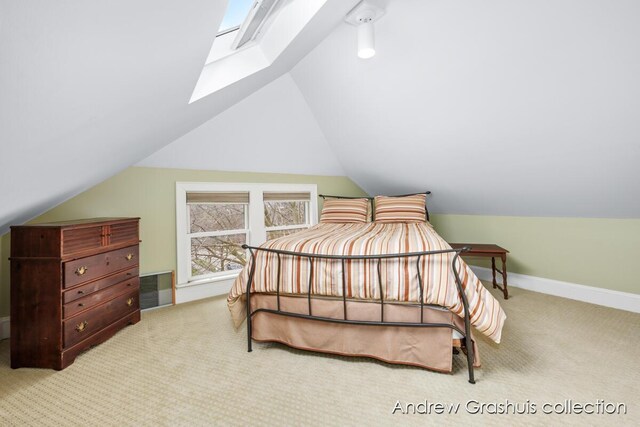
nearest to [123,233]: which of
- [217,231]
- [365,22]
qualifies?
[217,231]

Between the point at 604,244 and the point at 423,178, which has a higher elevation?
the point at 423,178

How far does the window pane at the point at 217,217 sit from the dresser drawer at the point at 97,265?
0.87 m

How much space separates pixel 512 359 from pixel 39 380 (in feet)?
9.63

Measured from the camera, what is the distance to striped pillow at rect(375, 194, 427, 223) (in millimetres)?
3486

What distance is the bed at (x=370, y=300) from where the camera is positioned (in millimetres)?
1708

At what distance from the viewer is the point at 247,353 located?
2.04 metres

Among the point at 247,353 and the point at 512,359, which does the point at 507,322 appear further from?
the point at 247,353

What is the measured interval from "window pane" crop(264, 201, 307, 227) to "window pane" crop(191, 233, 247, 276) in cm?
48

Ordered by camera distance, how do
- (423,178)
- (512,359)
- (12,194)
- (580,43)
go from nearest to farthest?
(12,194) < (580,43) < (512,359) < (423,178)

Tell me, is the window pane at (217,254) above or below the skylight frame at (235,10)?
below

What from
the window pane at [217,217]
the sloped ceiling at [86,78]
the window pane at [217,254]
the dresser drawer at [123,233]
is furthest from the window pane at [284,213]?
the sloped ceiling at [86,78]

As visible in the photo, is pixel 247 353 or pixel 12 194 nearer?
pixel 12 194

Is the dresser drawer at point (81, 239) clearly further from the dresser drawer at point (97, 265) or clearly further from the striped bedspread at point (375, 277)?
the striped bedspread at point (375, 277)

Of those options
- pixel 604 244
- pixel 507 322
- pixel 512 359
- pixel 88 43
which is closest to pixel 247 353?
pixel 512 359
